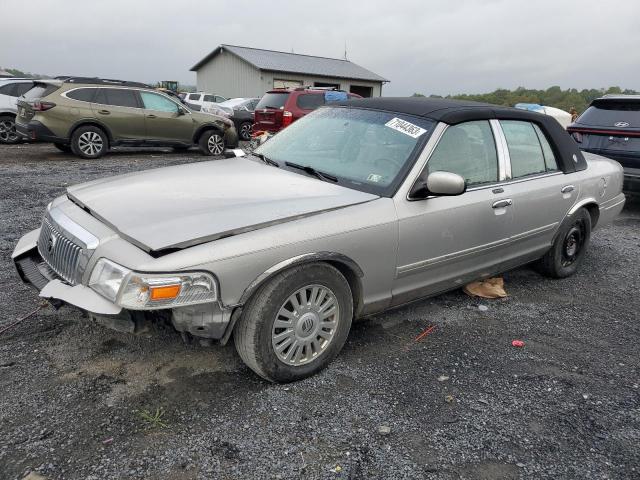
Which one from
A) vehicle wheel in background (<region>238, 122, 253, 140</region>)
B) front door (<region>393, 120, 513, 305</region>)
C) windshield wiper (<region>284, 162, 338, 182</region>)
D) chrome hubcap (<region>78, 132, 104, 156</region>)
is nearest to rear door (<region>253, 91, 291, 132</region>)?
vehicle wheel in background (<region>238, 122, 253, 140</region>)

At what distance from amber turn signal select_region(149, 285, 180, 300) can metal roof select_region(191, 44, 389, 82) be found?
28827 millimetres

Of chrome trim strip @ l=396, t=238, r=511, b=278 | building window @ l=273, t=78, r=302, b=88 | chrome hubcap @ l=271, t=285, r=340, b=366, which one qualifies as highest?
building window @ l=273, t=78, r=302, b=88

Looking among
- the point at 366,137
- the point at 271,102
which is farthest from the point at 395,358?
the point at 271,102

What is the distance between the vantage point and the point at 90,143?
1023 cm

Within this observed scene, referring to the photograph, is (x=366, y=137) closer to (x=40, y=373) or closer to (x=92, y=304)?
(x=92, y=304)

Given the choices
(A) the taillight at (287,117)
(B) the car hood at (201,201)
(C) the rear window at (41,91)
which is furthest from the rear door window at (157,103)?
(B) the car hood at (201,201)

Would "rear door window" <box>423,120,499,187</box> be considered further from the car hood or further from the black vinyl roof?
the car hood

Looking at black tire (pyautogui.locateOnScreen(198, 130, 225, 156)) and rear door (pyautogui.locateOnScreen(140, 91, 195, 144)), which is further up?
rear door (pyautogui.locateOnScreen(140, 91, 195, 144))

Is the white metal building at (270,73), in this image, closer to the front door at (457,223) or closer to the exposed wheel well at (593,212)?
the exposed wheel well at (593,212)

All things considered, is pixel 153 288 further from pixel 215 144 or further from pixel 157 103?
pixel 215 144

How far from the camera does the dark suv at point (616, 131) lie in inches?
267

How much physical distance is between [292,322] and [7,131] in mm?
12128

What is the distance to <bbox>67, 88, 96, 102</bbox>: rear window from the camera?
995 cm

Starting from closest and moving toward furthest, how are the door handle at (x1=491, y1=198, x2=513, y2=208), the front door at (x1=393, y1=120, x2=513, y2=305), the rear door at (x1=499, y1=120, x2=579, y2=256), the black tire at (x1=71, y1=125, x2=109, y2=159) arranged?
1. the front door at (x1=393, y1=120, x2=513, y2=305)
2. the door handle at (x1=491, y1=198, x2=513, y2=208)
3. the rear door at (x1=499, y1=120, x2=579, y2=256)
4. the black tire at (x1=71, y1=125, x2=109, y2=159)
